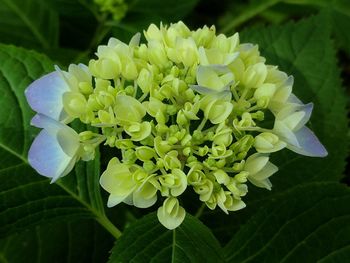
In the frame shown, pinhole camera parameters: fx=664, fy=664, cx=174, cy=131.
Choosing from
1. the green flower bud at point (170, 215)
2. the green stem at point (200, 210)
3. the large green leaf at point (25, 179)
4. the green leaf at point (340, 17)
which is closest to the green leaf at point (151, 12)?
the green leaf at point (340, 17)

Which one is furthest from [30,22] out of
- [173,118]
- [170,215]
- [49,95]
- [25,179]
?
[170,215]

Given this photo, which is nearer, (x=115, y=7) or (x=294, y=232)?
(x=294, y=232)

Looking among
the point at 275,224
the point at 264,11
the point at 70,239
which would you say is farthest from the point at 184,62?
the point at 264,11

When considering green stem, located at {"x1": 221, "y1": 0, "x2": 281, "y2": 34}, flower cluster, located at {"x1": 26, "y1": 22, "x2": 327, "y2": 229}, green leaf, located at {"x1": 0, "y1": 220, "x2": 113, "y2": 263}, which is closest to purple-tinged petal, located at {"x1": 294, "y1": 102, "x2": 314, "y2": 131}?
flower cluster, located at {"x1": 26, "y1": 22, "x2": 327, "y2": 229}

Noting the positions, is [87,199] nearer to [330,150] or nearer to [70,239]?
[70,239]

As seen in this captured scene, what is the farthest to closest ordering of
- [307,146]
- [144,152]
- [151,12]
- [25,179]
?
[151,12] → [25,179] → [307,146] → [144,152]

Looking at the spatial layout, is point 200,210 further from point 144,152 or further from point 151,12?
point 151,12
